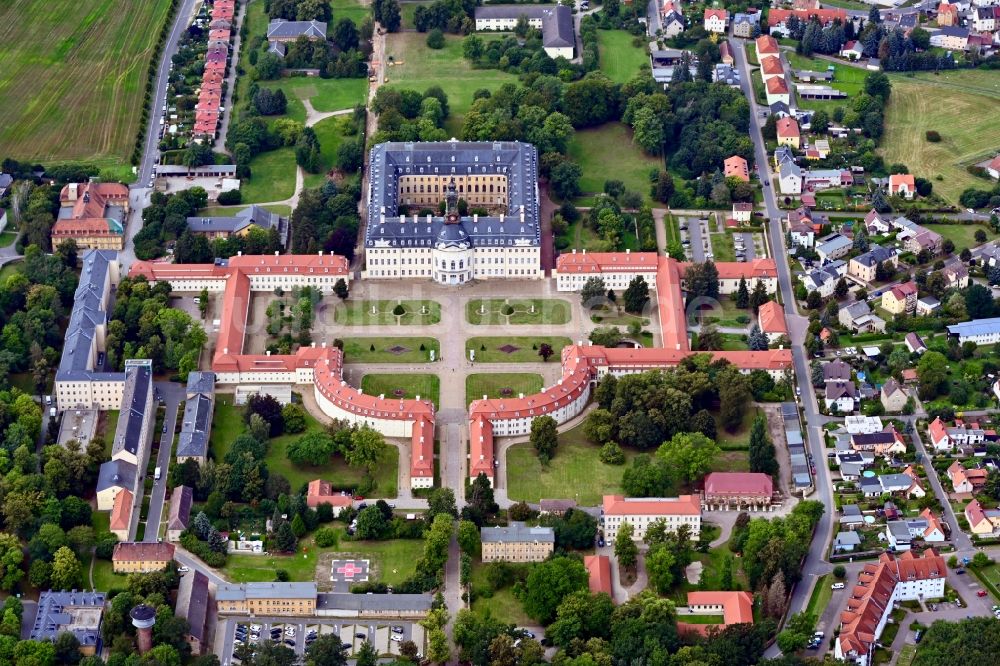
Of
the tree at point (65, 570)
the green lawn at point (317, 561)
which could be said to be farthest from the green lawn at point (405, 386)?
the tree at point (65, 570)

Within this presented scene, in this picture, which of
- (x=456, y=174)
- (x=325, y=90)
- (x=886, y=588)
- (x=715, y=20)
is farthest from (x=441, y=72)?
(x=886, y=588)

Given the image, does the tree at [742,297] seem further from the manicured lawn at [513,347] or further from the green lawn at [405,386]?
the green lawn at [405,386]

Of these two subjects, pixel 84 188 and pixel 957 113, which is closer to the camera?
pixel 84 188

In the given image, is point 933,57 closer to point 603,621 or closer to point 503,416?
point 503,416

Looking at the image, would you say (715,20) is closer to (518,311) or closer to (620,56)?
(620,56)

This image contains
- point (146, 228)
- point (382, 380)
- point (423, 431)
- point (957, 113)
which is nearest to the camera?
point (423, 431)

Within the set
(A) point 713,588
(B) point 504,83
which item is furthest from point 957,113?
(A) point 713,588
